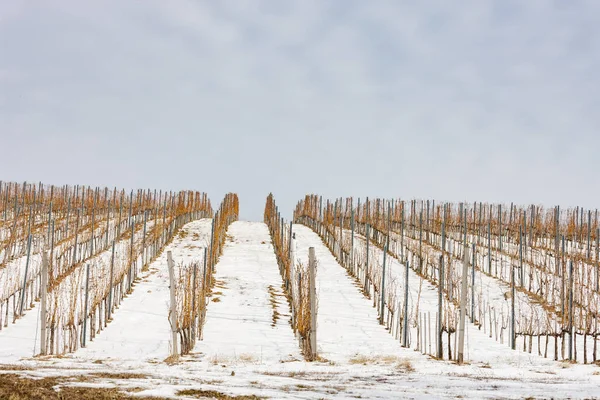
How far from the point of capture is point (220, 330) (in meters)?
11.7

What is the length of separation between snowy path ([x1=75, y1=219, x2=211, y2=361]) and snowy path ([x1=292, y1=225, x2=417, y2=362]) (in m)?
3.36

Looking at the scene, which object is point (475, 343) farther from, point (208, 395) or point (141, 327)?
point (208, 395)

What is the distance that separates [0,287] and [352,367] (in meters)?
12.2

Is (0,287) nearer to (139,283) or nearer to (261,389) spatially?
(139,283)

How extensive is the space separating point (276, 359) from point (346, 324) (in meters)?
3.90

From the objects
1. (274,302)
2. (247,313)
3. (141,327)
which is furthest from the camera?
(274,302)

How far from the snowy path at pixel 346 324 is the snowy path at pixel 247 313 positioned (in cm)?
82

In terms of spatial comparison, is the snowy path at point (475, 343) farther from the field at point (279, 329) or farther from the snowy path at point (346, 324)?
the snowy path at point (346, 324)

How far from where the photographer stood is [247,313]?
13.4m

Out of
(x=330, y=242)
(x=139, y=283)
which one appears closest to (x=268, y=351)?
(x=139, y=283)

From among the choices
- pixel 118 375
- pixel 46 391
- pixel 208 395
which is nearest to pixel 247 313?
pixel 118 375

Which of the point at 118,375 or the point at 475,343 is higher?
the point at 118,375

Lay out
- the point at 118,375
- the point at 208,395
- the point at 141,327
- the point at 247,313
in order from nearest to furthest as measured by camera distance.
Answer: the point at 208,395
the point at 118,375
the point at 141,327
the point at 247,313

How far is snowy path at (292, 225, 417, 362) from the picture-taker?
9.95 metres
